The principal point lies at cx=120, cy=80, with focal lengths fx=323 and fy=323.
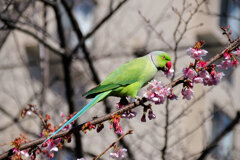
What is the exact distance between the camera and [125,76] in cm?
296

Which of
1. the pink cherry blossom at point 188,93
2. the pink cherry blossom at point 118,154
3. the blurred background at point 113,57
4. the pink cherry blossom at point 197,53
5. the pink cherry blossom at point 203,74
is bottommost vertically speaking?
the pink cherry blossom at point 118,154

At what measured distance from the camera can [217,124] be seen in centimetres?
788

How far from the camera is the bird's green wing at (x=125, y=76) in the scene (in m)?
2.78

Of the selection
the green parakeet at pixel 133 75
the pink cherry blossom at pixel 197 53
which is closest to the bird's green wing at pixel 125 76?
the green parakeet at pixel 133 75

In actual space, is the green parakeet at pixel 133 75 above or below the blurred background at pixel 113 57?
below

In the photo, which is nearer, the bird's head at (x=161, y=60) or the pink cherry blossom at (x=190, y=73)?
the pink cherry blossom at (x=190, y=73)

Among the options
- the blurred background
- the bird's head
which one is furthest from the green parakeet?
the blurred background

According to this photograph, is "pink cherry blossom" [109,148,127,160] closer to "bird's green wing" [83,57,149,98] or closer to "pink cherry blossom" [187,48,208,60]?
"bird's green wing" [83,57,149,98]

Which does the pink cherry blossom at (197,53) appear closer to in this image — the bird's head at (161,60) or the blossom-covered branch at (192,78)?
the blossom-covered branch at (192,78)

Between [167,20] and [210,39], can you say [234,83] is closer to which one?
[210,39]

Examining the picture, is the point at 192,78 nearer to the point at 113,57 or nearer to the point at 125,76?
the point at 125,76

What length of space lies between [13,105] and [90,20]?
300cm

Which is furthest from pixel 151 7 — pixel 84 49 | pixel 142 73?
pixel 142 73

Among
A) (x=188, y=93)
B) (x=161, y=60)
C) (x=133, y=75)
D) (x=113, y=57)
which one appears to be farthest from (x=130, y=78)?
(x=113, y=57)
